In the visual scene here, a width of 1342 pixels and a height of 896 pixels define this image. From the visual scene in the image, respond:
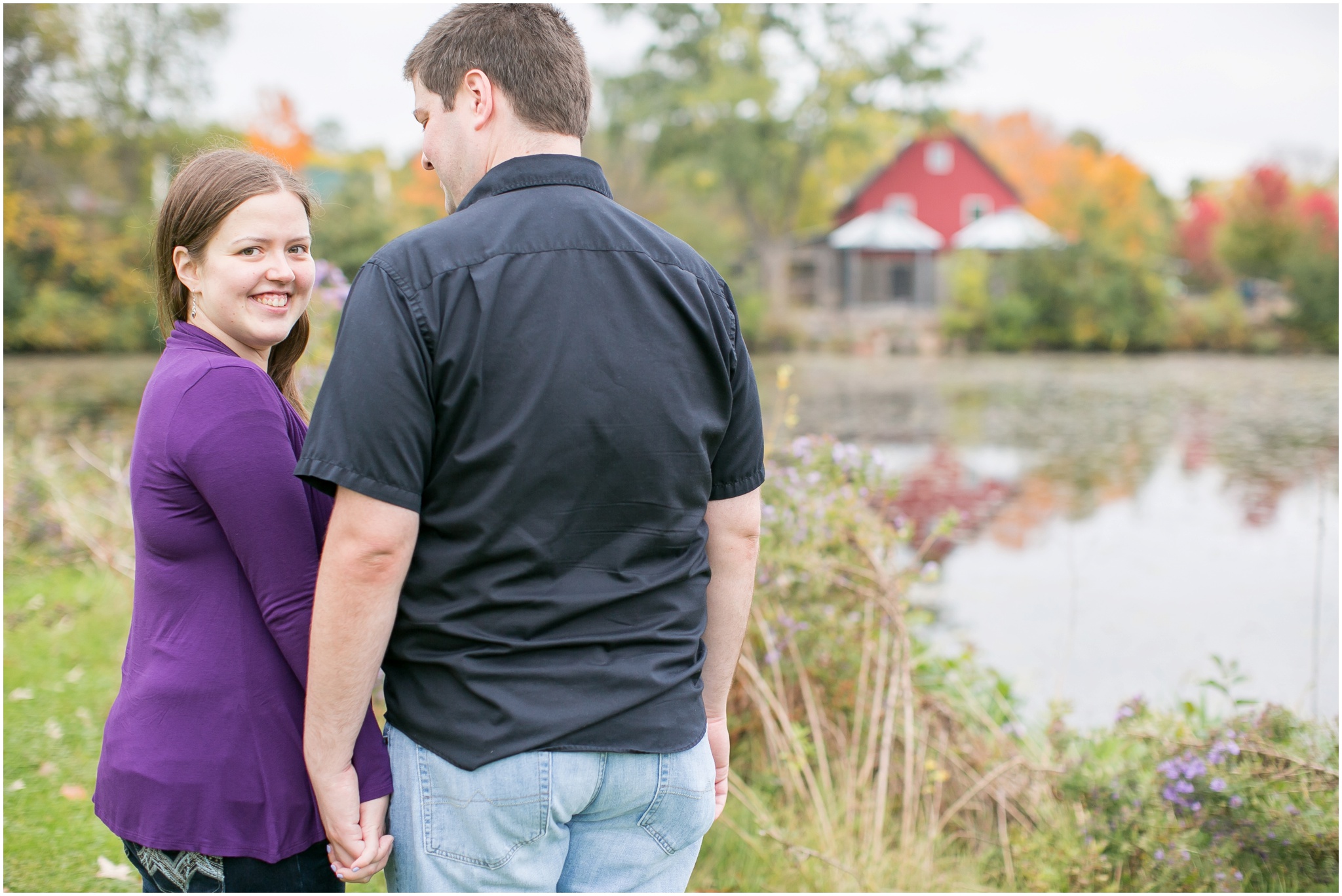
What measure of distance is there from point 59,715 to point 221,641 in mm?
3370

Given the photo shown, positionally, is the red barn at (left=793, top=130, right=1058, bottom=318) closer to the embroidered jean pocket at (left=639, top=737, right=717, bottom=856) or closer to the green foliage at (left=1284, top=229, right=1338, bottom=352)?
the green foliage at (left=1284, top=229, right=1338, bottom=352)

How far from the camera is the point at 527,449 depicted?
139 cm

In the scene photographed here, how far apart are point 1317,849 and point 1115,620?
3.54 meters

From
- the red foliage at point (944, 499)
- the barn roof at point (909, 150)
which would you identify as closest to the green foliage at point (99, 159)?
the red foliage at point (944, 499)

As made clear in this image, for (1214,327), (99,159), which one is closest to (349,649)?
(99,159)

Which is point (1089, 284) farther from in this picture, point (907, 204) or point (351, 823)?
point (351, 823)

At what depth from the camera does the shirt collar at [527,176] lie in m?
1.49

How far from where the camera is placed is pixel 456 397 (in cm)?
138

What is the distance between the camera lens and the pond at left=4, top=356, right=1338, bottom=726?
18.3 ft

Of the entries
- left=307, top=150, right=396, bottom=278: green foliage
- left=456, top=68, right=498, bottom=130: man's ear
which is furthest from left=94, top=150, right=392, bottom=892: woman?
left=307, top=150, right=396, bottom=278: green foliage

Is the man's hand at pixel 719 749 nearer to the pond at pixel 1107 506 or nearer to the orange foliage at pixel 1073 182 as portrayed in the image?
the pond at pixel 1107 506

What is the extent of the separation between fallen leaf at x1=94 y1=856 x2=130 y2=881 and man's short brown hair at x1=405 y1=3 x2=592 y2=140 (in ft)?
9.03

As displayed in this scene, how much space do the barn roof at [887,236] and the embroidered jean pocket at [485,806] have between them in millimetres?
35932

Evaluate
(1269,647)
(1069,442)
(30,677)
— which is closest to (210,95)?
(1069,442)
